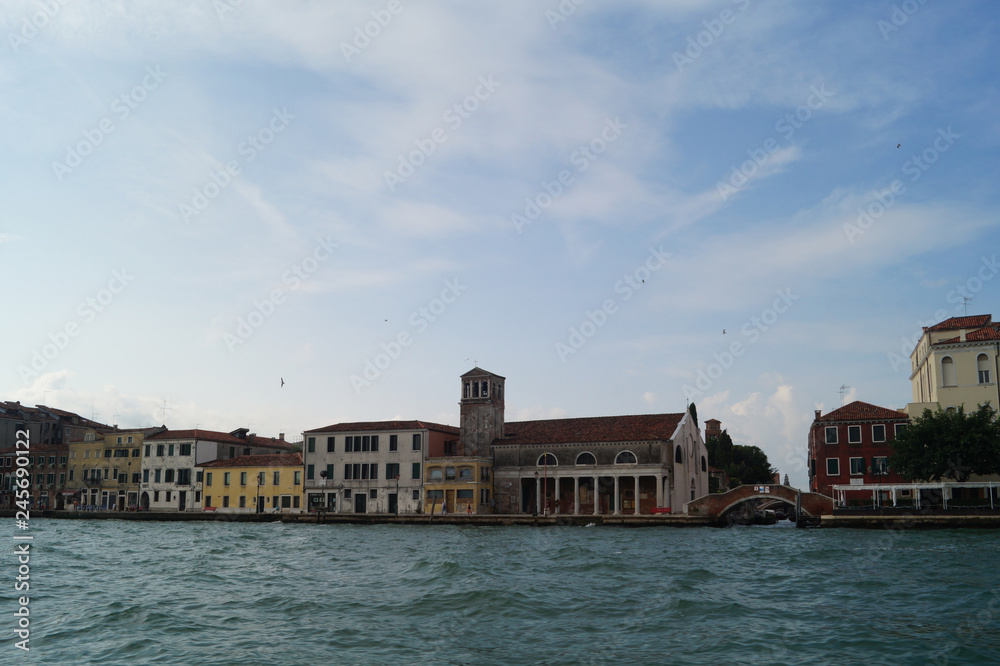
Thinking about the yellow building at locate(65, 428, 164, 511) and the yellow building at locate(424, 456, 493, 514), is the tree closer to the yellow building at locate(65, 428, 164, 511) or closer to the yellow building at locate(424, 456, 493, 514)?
the yellow building at locate(424, 456, 493, 514)

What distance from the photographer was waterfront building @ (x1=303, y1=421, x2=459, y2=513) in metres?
62.5

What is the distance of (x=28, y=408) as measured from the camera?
85.3 m

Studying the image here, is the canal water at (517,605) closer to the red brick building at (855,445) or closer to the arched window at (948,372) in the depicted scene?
the red brick building at (855,445)

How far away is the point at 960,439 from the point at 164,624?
45.1 metres

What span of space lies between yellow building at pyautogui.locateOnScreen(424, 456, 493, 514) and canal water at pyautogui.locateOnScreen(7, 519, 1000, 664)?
24846mm

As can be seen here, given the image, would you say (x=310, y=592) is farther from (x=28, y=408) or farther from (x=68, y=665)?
(x=28, y=408)

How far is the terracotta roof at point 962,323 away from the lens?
183 feet

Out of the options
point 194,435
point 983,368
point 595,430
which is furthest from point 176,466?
point 983,368

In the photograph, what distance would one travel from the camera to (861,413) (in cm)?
5659

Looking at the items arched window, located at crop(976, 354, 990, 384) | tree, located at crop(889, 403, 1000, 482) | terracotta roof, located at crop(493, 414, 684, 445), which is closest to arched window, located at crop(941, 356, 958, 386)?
arched window, located at crop(976, 354, 990, 384)

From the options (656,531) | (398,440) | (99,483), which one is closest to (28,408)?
(99,483)

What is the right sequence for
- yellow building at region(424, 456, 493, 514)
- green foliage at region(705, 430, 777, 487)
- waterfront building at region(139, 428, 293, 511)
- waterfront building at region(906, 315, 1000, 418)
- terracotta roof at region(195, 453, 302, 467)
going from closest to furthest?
waterfront building at region(906, 315, 1000, 418)
yellow building at region(424, 456, 493, 514)
terracotta roof at region(195, 453, 302, 467)
waterfront building at region(139, 428, 293, 511)
green foliage at region(705, 430, 777, 487)

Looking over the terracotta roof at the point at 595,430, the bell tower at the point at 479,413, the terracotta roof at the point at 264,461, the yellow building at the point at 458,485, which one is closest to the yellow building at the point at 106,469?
the terracotta roof at the point at 264,461

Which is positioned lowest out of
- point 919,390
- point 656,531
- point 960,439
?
point 656,531
